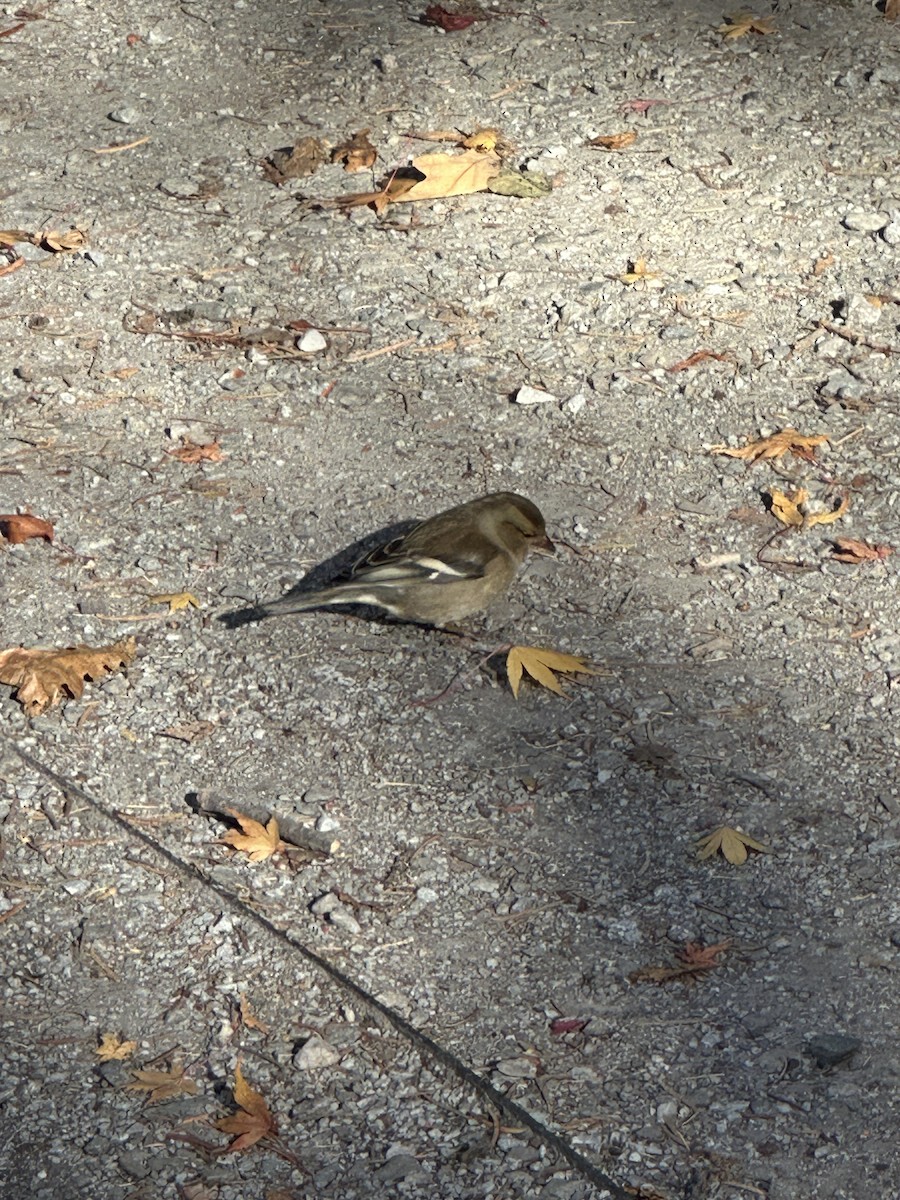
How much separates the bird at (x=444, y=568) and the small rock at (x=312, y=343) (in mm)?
1649

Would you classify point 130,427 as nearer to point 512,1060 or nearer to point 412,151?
point 412,151

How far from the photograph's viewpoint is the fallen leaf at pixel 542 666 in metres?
5.16

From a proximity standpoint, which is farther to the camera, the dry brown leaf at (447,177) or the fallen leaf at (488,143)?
the fallen leaf at (488,143)

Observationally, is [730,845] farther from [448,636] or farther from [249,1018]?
[249,1018]

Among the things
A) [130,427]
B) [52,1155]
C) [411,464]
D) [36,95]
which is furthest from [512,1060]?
[36,95]

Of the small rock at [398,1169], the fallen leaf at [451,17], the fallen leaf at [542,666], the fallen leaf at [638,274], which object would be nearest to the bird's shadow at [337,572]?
the fallen leaf at [542,666]

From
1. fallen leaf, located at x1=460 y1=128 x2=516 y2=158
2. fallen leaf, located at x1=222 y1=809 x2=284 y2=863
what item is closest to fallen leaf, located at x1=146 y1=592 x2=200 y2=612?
fallen leaf, located at x1=222 y1=809 x2=284 y2=863

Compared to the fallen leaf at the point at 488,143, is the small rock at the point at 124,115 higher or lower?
lower

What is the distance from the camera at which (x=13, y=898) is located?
4492mm

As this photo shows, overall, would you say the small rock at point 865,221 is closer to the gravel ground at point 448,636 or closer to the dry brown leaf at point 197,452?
the gravel ground at point 448,636

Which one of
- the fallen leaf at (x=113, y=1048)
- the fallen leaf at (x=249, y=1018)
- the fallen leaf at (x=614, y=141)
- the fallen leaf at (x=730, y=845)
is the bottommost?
the fallen leaf at (x=113, y=1048)

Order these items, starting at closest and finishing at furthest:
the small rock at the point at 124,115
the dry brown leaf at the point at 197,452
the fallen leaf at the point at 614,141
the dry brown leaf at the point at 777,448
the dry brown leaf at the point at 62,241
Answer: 1. the dry brown leaf at the point at 777,448
2. the dry brown leaf at the point at 197,452
3. the dry brown leaf at the point at 62,241
4. the fallen leaf at the point at 614,141
5. the small rock at the point at 124,115

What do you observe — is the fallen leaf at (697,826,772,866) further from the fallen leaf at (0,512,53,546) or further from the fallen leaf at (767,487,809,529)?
the fallen leaf at (0,512,53,546)

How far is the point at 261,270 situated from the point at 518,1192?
4.92 meters
